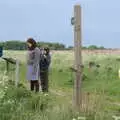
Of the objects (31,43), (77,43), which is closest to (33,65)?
(31,43)

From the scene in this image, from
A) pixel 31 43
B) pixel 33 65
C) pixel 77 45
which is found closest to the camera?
pixel 77 45

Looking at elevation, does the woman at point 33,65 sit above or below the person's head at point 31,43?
below

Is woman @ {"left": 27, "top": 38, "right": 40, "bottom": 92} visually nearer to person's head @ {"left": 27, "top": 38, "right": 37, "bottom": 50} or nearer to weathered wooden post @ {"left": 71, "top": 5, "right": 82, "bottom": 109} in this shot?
person's head @ {"left": 27, "top": 38, "right": 37, "bottom": 50}

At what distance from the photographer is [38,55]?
17.6 m

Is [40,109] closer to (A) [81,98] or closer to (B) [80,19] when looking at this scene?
(A) [81,98]

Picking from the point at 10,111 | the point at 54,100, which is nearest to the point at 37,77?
the point at 54,100

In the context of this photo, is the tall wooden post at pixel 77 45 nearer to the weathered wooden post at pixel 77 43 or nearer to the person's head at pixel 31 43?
the weathered wooden post at pixel 77 43

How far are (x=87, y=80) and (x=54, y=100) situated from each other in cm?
1301

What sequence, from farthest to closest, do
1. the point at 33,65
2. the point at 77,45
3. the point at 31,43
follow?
the point at 33,65 < the point at 31,43 < the point at 77,45

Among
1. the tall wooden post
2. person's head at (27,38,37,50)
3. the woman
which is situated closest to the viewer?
the tall wooden post

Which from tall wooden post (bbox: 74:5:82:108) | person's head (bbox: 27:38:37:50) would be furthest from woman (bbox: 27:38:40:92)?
tall wooden post (bbox: 74:5:82:108)

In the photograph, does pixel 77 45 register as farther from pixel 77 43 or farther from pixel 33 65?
pixel 33 65

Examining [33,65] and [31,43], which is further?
[33,65]

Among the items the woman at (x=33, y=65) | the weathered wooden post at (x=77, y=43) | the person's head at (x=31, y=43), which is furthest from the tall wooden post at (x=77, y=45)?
the woman at (x=33, y=65)
